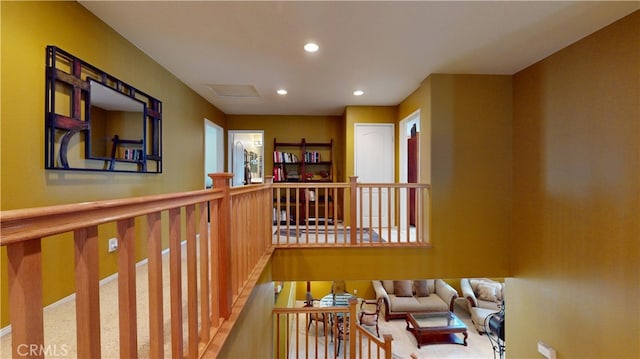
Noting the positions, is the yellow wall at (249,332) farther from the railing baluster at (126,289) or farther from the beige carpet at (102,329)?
the railing baluster at (126,289)

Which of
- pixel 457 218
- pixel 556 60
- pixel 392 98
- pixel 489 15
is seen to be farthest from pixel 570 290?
pixel 392 98

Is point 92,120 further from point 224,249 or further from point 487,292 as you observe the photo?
point 487,292

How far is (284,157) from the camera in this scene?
18.2ft

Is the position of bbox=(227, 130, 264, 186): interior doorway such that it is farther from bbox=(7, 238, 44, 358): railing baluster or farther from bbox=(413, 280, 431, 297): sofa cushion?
bbox=(7, 238, 44, 358): railing baluster

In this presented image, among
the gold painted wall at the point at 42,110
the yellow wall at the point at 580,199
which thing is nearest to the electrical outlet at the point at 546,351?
the yellow wall at the point at 580,199

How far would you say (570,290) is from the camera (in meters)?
2.66

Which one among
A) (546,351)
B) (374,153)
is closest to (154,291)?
(546,351)

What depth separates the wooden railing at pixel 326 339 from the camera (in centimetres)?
348

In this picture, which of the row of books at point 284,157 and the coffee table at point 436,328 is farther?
the coffee table at point 436,328

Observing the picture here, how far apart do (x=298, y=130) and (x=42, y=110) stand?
4.14 m

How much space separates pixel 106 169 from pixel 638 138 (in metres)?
4.09

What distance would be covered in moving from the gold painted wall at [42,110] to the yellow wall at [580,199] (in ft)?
13.3

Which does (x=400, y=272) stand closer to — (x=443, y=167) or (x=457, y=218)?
(x=457, y=218)

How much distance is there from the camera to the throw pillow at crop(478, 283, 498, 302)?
6.94 m
